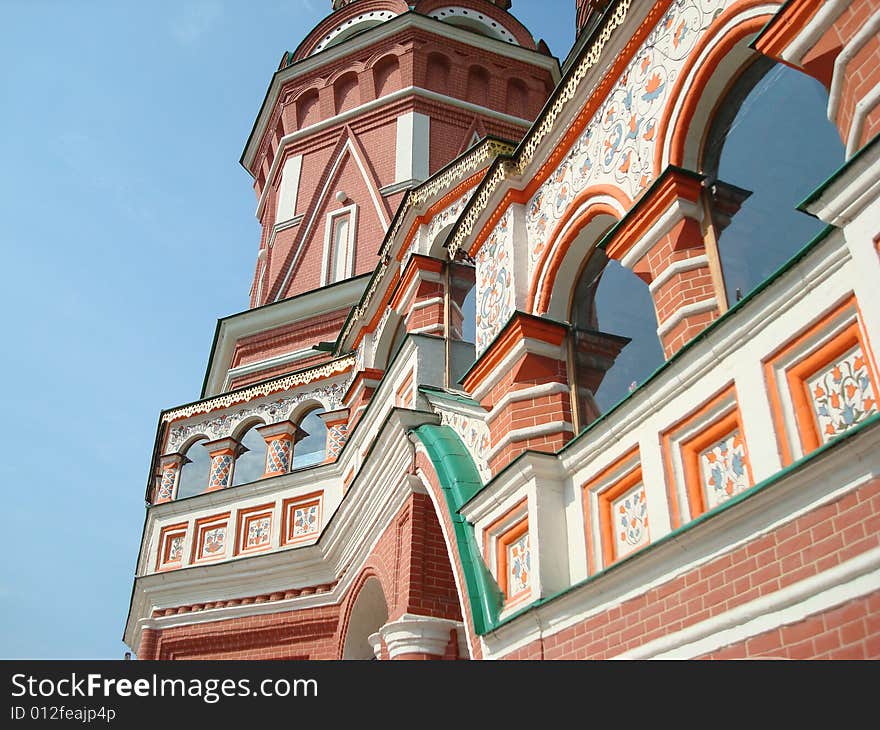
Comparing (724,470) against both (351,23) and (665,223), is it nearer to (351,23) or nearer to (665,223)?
(665,223)

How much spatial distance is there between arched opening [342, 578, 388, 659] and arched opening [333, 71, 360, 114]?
10.8 metres

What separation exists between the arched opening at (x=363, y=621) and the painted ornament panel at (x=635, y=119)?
4.17 m

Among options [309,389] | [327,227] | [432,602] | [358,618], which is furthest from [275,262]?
[432,602]

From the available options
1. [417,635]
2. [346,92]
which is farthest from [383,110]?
[417,635]

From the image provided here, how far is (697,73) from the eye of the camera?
496cm

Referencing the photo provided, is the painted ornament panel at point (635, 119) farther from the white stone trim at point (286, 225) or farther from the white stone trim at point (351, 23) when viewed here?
the white stone trim at point (351, 23)

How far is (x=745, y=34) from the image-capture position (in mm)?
4668

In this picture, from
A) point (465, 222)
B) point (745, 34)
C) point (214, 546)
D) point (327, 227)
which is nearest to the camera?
point (745, 34)

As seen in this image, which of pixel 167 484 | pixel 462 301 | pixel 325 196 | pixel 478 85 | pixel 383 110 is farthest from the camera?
pixel 478 85

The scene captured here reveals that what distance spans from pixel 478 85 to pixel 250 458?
9.20 meters

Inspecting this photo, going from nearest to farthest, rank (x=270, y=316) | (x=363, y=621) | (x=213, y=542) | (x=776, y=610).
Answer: (x=776, y=610) → (x=363, y=621) → (x=213, y=542) → (x=270, y=316)

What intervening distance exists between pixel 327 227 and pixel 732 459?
12.5 m
